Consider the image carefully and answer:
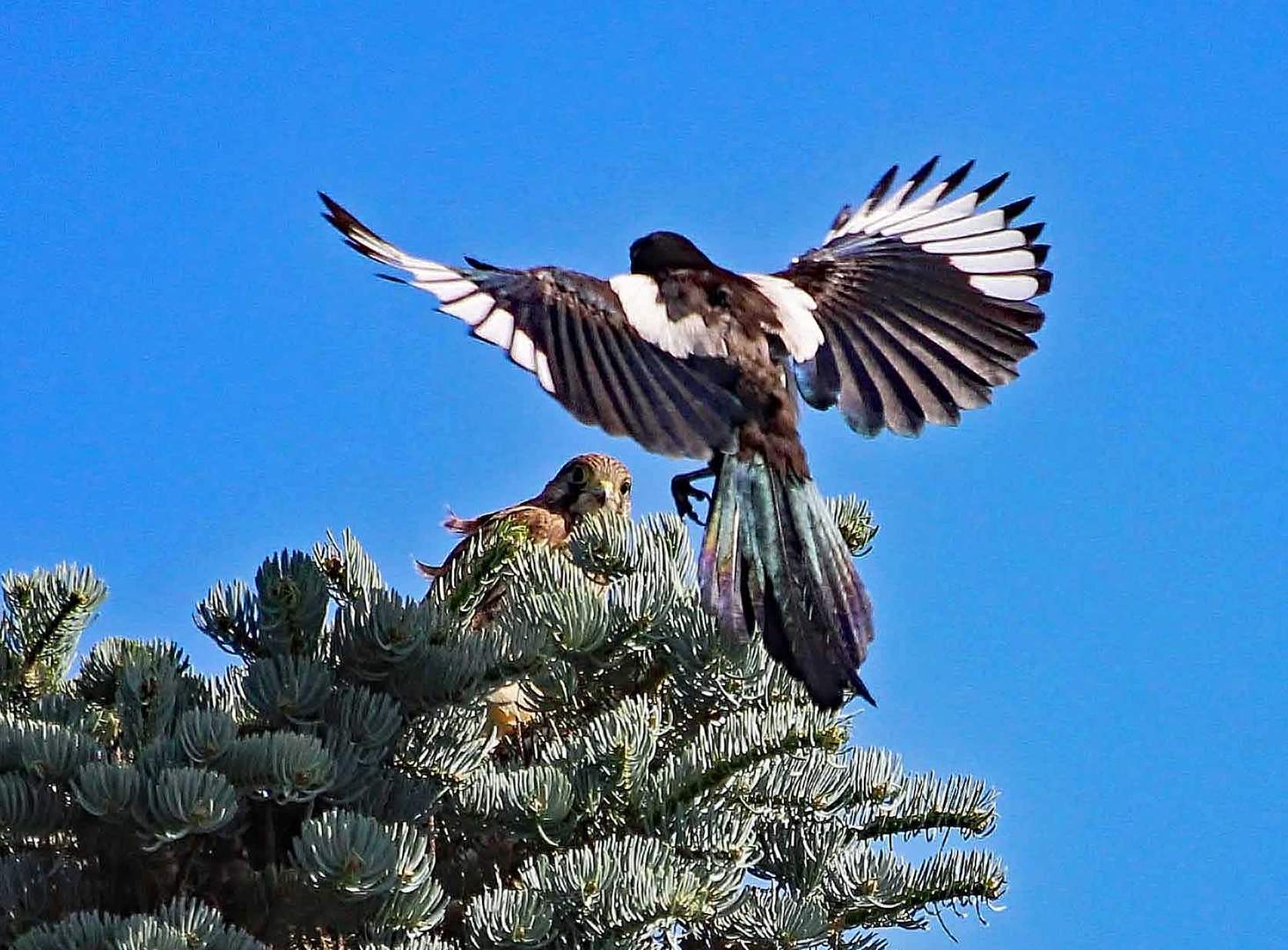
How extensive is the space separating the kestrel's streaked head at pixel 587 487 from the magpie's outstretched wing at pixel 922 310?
28.6 inches

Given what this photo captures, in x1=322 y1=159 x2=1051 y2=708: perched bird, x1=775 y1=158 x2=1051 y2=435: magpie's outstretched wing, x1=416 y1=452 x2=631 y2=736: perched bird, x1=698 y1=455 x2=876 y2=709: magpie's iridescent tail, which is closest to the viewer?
x1=698 y1=455 x2=876 y2=709: magpie's iridescent tail

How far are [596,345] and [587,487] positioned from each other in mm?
1164

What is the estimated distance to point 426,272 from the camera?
10.6ft

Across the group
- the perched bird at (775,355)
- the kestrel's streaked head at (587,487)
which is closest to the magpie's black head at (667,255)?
the perched bird at (775,355)

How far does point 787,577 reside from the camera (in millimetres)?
3068

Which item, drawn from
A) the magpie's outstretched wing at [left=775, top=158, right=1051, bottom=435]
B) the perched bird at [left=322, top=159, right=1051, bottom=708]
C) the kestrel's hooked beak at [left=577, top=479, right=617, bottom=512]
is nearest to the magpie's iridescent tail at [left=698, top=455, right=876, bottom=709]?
the perched bird at [left=322, top=159, right=1051, bottom=708]

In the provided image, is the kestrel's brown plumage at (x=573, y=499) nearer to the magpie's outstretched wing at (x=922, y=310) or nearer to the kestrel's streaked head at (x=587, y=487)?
the kestrel's streaked head at (x=587, y=487)

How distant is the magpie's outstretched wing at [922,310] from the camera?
3.74 metres

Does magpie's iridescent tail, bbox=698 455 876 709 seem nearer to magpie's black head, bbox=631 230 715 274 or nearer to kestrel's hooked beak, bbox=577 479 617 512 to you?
magpie's black head, bbox=631 230 715 274

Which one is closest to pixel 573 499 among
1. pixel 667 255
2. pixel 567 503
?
pixel 567 503

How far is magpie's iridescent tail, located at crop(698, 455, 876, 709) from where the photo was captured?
2814mm

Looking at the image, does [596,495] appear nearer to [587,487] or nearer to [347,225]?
[587,487]

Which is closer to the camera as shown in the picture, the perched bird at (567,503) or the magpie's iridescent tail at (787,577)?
the magpie's iridescent tail at (787,577)

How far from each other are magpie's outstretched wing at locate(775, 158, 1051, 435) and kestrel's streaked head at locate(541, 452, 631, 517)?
73cm
